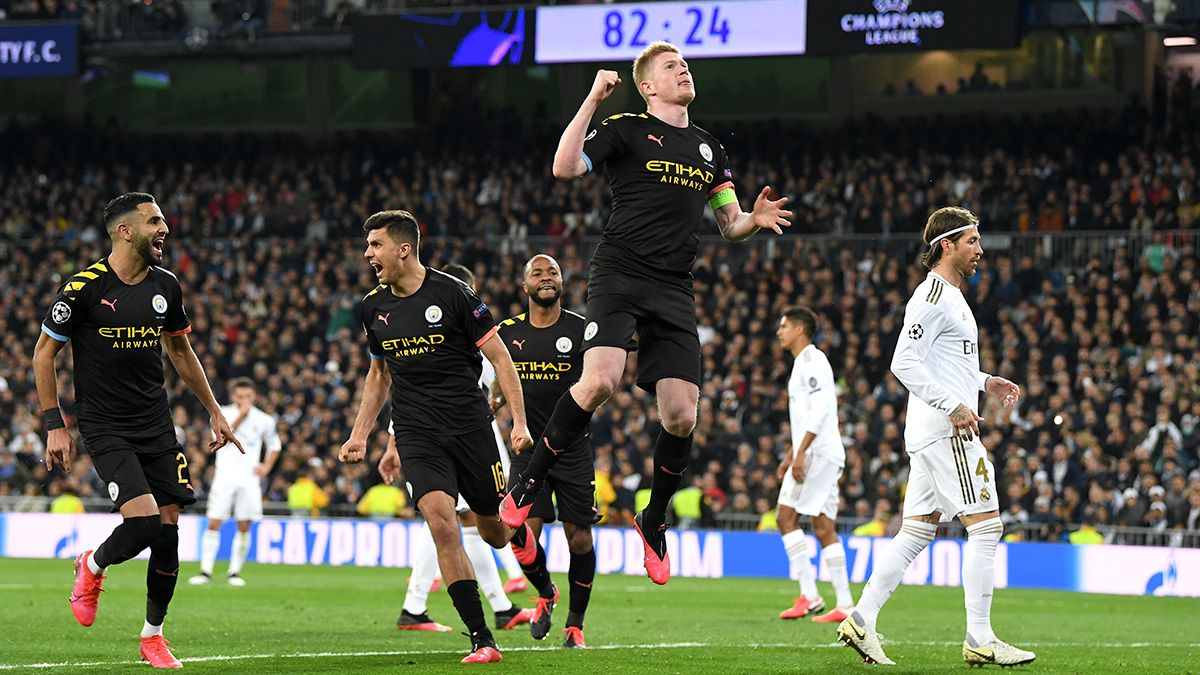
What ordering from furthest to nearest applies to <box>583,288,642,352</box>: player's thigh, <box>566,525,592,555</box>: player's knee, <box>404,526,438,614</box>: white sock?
<box>404,526,438,614</box>: white sock
<box>566,525,592,555</box>: player's knee
<box>583,288,642,352</box>: player's thigh

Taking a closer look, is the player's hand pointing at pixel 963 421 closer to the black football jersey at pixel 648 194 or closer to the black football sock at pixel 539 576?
the black football jersey at pixel 648 194

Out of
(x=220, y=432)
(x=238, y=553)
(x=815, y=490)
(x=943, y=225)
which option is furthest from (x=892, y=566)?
(x=238, y=553)

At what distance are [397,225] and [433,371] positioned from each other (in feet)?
2.97

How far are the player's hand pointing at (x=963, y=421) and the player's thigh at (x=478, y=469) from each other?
2741 mm

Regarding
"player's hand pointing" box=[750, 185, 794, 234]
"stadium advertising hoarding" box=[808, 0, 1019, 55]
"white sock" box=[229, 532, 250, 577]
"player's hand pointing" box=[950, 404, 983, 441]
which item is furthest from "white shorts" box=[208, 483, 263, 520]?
"player's hand pointing" box=[950, 404, 983, 441]

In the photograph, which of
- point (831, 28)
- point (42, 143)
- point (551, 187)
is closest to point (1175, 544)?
point (831, 28)

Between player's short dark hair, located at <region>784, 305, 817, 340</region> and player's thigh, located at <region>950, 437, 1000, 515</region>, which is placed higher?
player's short dark hair, located at <region>784, 305, 817, 340</region>

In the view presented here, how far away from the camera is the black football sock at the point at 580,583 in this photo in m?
11.6

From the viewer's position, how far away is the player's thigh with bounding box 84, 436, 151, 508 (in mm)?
9633

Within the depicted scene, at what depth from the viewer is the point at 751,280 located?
30.3 meters

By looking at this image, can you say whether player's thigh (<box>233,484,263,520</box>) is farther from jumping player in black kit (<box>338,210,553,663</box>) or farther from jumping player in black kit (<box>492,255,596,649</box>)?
jumping player in black kit (<box>338,210,553,663</box>)

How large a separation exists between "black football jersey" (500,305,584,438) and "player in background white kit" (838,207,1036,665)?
3027mm

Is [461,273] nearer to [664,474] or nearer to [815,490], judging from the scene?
[664,474]

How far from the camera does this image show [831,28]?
27641 mm
